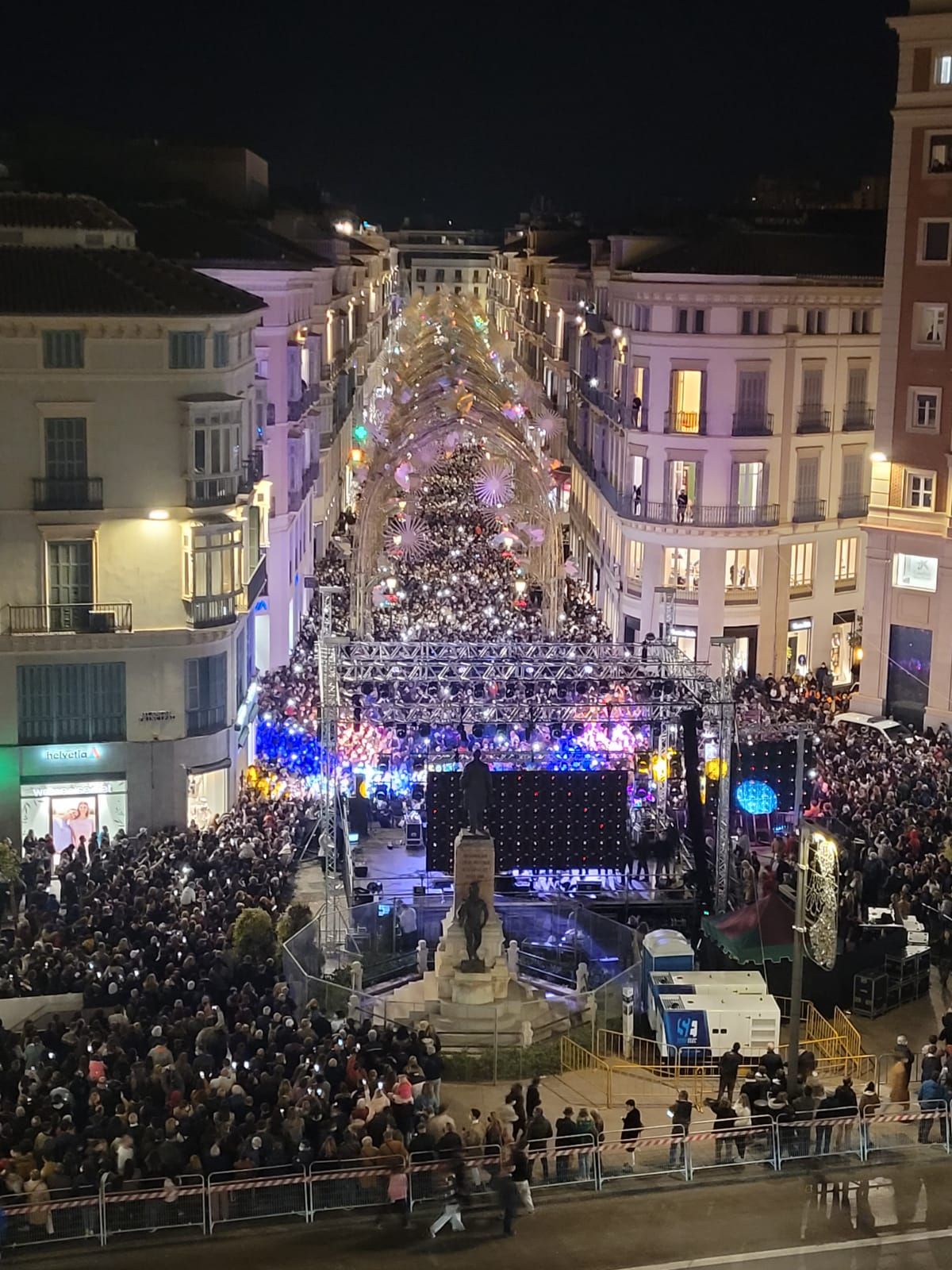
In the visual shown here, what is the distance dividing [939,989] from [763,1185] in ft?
29.3

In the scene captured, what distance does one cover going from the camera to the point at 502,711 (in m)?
34.1

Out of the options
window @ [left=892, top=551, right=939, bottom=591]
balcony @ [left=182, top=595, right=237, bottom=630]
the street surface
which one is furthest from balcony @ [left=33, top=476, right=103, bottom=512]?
window @ [left=892, top=551, right=939, bottom=591]

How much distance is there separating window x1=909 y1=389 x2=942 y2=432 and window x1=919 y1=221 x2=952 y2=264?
323cm

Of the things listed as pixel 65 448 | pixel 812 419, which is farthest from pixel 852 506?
pixel 65 448

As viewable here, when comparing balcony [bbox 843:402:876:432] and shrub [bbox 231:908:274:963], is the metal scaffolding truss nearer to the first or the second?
shrub [bbox 231:908:274:963]

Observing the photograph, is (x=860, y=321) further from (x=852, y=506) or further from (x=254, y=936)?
(x=254, y=936)

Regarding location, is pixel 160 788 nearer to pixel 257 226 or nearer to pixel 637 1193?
pixel 637 1193

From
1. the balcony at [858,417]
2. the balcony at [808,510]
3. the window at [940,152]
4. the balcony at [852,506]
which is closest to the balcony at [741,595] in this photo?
the balcony at [808,510]

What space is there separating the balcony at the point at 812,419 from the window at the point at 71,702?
79.8 ft

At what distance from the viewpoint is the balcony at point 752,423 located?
5038cm

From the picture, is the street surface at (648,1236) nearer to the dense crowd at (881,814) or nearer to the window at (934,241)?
the dense crowd at (881,814)

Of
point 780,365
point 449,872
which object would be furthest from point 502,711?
point 780,365

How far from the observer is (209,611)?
35188mm

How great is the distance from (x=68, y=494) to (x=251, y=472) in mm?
5745
